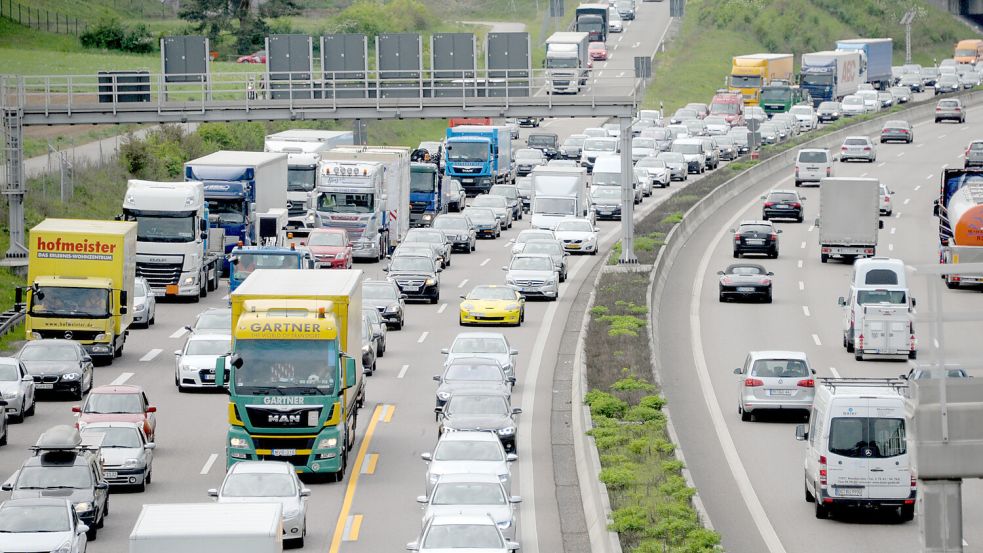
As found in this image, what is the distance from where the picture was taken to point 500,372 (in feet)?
125

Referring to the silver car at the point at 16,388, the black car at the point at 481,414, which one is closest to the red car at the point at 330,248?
the silver car at the point at 16,388

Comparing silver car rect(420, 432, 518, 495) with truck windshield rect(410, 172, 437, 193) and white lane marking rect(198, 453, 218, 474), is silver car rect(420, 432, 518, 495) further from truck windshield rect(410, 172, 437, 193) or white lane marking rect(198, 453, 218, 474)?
truck windshield rect(410, 172, 437, 193)

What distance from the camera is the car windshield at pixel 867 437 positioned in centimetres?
2850

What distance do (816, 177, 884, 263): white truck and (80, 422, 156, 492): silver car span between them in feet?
111

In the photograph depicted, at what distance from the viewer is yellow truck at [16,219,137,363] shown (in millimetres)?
44312

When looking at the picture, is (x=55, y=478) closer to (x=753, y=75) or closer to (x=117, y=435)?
(x=117, y=435)

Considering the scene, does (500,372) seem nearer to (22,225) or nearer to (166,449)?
(166,449)

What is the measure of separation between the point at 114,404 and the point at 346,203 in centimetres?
2993

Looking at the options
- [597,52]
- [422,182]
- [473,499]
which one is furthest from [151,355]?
[597,52]

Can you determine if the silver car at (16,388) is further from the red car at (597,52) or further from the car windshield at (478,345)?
the red car at (597,52)

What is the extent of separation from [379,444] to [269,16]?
96.0m

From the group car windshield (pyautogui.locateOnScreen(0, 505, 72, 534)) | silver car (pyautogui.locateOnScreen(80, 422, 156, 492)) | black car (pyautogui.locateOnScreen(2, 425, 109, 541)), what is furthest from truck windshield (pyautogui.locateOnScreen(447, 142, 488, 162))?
car windshield (pyautogui.locateOnScreen(0, 505, 72, 534))

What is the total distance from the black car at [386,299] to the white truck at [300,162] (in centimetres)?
1737

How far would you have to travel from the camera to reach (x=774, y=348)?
47.4 meters
